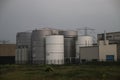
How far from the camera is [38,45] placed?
4619 centimetres

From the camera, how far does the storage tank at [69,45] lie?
48.2 meters

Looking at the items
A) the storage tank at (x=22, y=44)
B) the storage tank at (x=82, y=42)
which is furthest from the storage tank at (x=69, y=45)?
the storage tank at (x=22, y=44)

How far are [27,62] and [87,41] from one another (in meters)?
10.7

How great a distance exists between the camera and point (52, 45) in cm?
4497

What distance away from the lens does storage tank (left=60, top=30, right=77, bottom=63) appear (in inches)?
1898

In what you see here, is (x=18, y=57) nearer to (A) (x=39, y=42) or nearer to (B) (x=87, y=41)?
(A) (x=39, y=42)

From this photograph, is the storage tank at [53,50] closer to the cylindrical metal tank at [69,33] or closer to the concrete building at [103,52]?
the concrete building at [103,52]

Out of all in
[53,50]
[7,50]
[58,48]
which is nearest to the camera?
[53,50]

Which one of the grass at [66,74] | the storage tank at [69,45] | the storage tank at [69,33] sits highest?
the storage tank at [69,33]

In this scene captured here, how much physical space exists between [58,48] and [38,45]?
131 inches

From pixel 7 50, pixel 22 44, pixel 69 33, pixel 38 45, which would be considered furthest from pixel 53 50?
pixel 7 50

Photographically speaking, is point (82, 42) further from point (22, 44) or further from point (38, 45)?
point (22, 44)

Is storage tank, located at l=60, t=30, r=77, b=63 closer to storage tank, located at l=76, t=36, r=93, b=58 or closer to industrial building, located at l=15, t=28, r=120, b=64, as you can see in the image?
industrial building, located at l=15, t=28, r=120, b=64

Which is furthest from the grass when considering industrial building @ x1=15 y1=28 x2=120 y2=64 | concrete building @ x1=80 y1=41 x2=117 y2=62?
industrial building @ x1=15 y1=28 x2=120 y2=64
